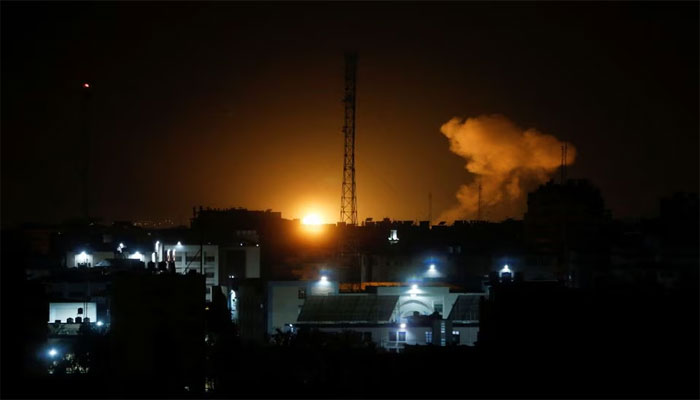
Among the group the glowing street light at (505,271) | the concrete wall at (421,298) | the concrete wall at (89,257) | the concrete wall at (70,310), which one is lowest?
the concrete wall at (70,310)

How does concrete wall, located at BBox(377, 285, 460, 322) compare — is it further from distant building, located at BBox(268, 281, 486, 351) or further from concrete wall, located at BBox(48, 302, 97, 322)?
concrete wall, located at BBox(48, 302, 97, 322)

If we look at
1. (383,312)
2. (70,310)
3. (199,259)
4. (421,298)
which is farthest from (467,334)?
(199,259)

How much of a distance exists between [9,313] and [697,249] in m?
7.22

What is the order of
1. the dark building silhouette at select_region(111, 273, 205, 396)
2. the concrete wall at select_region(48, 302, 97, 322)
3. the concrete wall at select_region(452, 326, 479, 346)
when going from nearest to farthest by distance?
1. the dark building silhouette at select_region(111, 273, 205, 396)
2. the concrete wall at select_region(452, 326, 479, 346)
3. the concrete wall at select_region(48, 302, 97, 322)

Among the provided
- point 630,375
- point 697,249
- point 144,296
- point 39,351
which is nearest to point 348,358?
point 144,296

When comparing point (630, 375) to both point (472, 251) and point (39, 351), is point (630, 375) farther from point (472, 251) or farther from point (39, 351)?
point (472, 251)

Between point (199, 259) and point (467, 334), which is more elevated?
point (199, 259)

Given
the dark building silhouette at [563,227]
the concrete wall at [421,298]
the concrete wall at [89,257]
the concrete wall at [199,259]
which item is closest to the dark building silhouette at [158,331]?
the dark building silhouette at [563,227]

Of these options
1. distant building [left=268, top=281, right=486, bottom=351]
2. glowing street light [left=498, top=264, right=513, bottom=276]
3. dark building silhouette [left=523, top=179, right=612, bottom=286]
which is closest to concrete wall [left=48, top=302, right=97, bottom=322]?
distant building [left=268, top=281, right=486, bottom=351]

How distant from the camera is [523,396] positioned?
920 cm

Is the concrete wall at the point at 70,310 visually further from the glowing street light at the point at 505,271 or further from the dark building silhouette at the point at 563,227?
the dark building silhouette at the point at 563,227

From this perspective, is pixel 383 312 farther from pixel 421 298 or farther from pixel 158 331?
pixel 158 331

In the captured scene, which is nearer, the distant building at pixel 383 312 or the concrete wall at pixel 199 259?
the distant building at pixel 383 312

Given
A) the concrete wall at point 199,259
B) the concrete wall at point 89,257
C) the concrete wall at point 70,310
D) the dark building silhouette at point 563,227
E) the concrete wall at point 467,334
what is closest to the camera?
the dark building silhouette at point 563,227
